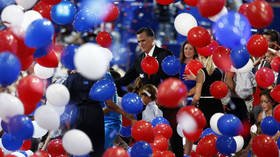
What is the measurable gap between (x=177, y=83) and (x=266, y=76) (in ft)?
4.63

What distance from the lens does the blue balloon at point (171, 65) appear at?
4.20 metres

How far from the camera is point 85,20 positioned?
142 inches

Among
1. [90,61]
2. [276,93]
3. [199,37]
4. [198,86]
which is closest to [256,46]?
[199,37]

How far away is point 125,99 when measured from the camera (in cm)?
377

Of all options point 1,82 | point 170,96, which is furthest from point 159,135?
point 1,82

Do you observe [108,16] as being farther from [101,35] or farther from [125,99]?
[125,99]

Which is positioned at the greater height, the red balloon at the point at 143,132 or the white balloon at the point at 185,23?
the white balloon at the point at 185,23

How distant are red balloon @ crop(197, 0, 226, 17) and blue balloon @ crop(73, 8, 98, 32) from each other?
2.83 ft

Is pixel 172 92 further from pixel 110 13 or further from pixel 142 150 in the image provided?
pixel 110 13

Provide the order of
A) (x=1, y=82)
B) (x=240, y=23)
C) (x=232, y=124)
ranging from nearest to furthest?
(x=1, y=82)
(x=240, y=23)
(x=232, y=124)

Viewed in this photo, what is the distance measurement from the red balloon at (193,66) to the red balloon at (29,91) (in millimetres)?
1719

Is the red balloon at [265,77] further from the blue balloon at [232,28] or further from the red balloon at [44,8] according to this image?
the red balloon at [44,8]

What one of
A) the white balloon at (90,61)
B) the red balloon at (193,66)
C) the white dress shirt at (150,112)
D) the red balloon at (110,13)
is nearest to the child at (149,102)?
the white dress shirt at (150,112)

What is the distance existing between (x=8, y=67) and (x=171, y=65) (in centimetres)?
173
